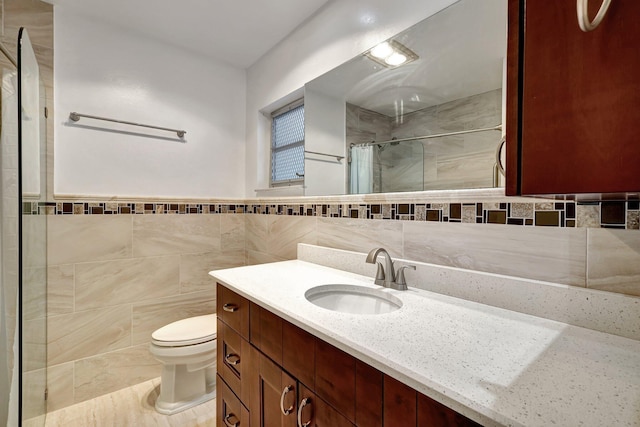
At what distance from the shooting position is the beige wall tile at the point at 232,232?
233 centimetres

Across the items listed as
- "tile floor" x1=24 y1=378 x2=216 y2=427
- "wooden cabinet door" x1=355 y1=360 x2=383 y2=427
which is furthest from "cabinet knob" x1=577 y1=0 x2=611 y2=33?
"tile floor" x1=24 y1=378 x2=216 y2=427

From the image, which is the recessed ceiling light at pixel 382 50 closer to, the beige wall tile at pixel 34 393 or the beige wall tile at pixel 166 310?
the beige wall tile at pixel 166 310

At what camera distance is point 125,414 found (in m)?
1.65

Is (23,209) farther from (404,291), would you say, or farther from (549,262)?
(549,262)

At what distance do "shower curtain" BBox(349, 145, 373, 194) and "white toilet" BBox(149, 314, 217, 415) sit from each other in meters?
1.25

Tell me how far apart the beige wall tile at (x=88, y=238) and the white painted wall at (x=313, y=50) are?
0.97 metres

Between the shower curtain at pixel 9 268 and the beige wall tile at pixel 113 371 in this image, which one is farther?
the beige wall tile at pixel 113 371

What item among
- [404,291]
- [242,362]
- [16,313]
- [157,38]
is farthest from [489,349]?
[157,38]

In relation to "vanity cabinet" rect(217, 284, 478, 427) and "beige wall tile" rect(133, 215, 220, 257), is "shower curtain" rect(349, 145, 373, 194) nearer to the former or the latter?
"vanity cabinet" rect(217, 284, 478, 427)

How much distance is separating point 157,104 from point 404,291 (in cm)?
210

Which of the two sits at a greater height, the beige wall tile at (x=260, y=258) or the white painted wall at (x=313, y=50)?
the white painted wall at (x=313, y=50)

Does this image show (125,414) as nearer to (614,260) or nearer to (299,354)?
(299,354)

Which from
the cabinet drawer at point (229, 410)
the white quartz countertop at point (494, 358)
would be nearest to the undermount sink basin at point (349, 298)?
the white quartz countertop at point (494, 358)

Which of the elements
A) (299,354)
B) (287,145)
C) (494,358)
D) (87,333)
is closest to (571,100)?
(494,358)
